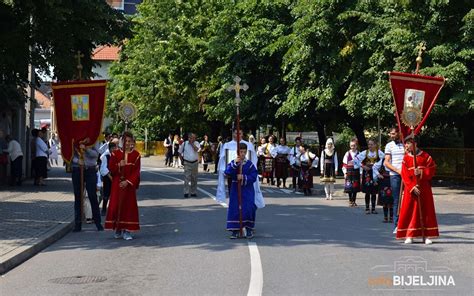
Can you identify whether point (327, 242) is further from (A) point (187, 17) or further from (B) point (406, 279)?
(A) point (187, 17)

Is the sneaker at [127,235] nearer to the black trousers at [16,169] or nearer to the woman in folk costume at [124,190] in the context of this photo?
the woman in folk costume at [124,190]

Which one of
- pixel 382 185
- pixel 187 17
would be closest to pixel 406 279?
pixel 382 185

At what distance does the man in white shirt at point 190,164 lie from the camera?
24266 mm

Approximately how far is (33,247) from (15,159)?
1572 cm

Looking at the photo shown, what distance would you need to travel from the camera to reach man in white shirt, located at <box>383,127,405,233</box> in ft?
47.9

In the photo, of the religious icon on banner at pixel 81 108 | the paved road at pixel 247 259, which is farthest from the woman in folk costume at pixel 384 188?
the religious icon on banner at pixel 81 108

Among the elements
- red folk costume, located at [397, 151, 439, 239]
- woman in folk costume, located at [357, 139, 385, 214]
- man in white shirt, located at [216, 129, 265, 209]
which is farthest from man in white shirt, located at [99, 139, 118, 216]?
red folk costume, located at [397, 151, 439, 239]

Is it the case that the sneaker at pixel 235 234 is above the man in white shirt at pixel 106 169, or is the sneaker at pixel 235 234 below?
below

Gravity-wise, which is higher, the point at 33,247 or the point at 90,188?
the point at 90,188

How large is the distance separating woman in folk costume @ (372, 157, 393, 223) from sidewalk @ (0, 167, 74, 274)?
20.9 feet

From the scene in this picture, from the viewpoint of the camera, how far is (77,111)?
51.9 ft

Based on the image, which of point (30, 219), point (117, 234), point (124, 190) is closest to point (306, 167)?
point (30, 219)

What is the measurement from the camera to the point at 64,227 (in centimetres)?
1552

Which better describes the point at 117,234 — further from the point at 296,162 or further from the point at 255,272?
the point at 296,162
